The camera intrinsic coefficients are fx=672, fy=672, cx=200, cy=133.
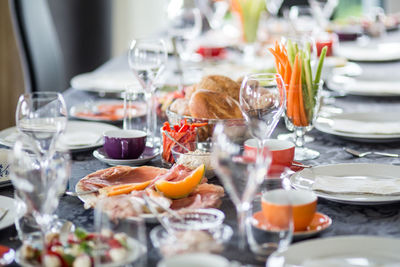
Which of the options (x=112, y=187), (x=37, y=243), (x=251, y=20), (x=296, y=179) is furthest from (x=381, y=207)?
(x=251, y=20)

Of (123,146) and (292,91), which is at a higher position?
(292,91)

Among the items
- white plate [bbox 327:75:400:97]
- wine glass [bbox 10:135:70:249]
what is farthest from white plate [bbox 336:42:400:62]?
wine glass [bbox 10:135:70:249]

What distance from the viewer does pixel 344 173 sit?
1.44 metres

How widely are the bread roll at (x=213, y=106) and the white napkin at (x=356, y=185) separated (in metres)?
0.35

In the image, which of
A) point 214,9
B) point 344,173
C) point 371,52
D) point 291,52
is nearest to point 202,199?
point 344,173

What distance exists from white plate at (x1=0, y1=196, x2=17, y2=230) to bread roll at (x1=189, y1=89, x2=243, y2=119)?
0.54 m

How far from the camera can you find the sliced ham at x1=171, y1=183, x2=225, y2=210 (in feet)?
3.99

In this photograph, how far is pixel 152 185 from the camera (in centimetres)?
129

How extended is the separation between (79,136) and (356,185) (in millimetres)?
789

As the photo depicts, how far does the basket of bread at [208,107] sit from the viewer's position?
5.28ft

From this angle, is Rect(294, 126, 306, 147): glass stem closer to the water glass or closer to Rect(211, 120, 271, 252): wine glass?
the water glass

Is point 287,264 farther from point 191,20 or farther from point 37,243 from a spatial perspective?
point 191,20

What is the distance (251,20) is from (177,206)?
2198mm

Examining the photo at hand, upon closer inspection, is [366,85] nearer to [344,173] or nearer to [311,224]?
[344,173]
